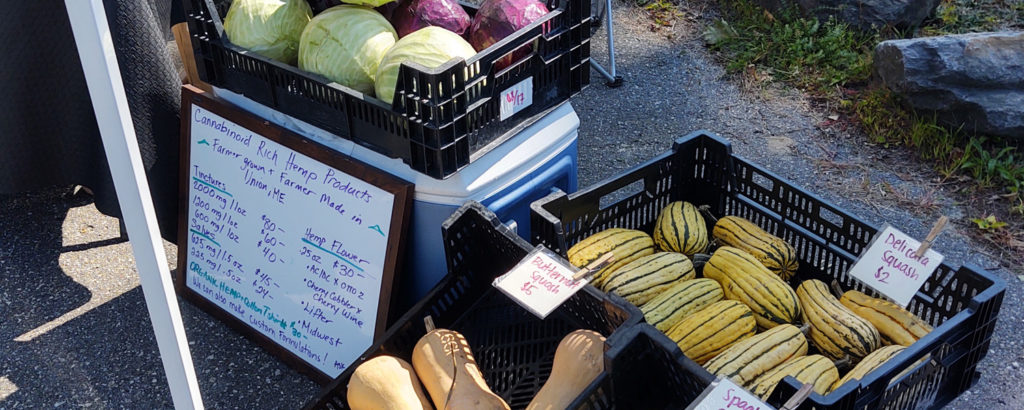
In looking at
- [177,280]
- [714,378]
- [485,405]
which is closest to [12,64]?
[177,280]

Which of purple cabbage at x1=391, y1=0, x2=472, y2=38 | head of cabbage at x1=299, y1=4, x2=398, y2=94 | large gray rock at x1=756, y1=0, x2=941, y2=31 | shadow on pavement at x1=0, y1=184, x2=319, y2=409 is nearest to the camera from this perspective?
head of cabbage at x1=299, y1=4, x2=398, y2=94

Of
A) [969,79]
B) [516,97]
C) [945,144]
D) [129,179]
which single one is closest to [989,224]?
[945,144]

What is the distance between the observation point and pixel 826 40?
16.3 ft

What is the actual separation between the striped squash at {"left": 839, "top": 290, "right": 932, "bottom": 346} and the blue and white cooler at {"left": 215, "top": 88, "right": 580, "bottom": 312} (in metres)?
0.92

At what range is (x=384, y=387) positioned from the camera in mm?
2092

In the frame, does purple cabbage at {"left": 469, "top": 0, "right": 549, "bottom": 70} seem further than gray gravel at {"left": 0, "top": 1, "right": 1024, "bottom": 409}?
No

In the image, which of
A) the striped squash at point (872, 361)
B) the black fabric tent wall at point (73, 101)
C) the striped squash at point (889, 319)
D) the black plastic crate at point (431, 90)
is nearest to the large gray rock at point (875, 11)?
the black plastic crate at point (431, 90)

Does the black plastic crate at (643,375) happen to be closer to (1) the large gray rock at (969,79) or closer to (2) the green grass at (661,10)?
(1) the large gray rock at (969,79)

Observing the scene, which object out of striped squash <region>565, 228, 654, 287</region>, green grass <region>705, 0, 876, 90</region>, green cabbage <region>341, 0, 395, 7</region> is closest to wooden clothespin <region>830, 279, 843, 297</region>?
striped squash <region>565, 228, 654, 287</region>

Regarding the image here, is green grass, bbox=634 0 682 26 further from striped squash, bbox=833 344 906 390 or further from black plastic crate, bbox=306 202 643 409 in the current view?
striped squash, bbox=833 344 906 390

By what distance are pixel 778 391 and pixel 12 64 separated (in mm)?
2728

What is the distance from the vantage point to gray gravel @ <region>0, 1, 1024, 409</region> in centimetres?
292

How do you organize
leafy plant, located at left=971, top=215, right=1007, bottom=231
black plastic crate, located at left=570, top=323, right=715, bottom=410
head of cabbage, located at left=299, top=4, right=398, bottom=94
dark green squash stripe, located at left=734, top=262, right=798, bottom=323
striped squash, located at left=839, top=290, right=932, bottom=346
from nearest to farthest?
black plastic crate, located at left=570, top=323, right=715, bottom=410 < striped squash, located at left=839, top=290, right=932, bottom=346 < dark green squash stripe, located at left=734, top=262, right=798, bottom=323 < head of cabbage, located at left=299, top=4, right=398, bottom=94 < leafy plant, located at left=971, top=215, right=1007, bottom=231

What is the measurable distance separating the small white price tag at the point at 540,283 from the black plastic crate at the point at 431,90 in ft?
1.12
